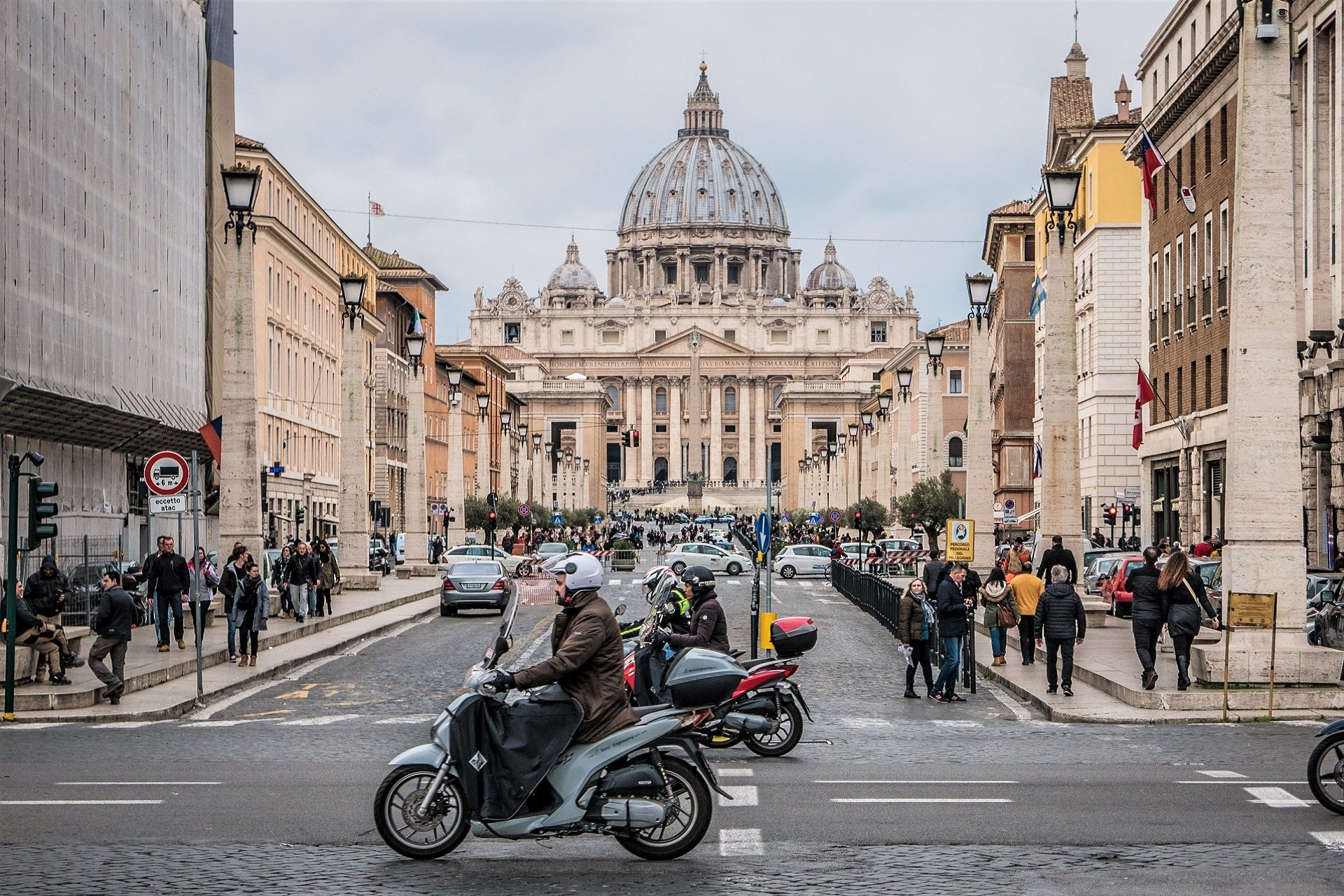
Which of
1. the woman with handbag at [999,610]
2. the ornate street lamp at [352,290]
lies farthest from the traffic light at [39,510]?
the ornate street lamp at [352,290]

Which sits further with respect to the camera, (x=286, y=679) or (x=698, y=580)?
(x=286, y=679)

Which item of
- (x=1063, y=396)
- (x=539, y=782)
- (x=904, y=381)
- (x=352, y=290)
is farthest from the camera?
(x=904, y=381)

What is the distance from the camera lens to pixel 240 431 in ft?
95.3

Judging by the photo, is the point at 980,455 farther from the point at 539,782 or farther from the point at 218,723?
the point at 539,782

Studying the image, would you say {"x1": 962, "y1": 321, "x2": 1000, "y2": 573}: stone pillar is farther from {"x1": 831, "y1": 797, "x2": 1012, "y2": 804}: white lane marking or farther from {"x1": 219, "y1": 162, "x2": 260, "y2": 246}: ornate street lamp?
{"x1": 831, "y1": 797, "x2": 1012, "y2": 804}: white lane marking

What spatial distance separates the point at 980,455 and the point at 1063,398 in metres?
6.34

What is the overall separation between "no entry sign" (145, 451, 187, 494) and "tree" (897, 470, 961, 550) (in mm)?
38374

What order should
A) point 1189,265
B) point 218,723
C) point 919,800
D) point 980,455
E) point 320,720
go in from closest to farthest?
point 919,800, point 218,723, point 320,720, point 980,455, point 1189,265

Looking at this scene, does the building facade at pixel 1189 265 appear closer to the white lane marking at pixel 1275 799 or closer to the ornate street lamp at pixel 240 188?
the ornate street lamp at pixel 240 188

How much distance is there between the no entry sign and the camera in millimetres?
21344

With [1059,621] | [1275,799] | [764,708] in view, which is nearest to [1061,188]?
[1059,621]

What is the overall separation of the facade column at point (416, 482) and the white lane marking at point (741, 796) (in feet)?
119

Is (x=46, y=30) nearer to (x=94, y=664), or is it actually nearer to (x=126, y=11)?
(x=126, y=11)

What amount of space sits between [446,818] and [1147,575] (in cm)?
1154
